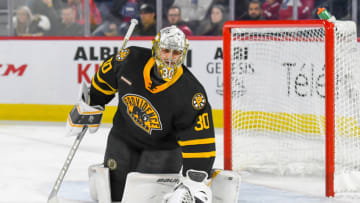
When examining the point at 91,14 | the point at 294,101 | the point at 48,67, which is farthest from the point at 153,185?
the point at 91,14

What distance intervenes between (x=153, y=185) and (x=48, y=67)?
366 cm

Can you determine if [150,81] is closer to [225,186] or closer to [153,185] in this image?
[153,185]

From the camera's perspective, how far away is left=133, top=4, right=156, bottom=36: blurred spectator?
638 cm

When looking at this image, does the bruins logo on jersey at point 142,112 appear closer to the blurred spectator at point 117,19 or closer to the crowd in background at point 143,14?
the crowd in background at point 143,14

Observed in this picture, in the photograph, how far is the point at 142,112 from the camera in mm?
3002

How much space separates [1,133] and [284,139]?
246 cm

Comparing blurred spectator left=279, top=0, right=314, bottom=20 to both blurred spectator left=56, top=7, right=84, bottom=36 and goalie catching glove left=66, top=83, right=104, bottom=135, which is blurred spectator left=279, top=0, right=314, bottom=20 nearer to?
blurred spectator left=56, top=7, right=84, bottom=36

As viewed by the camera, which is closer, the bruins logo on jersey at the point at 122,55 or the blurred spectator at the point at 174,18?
the bruins logo on jersey at the point at 122,55

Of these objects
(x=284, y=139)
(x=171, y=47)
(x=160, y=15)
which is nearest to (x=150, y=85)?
(x=171, y=47)

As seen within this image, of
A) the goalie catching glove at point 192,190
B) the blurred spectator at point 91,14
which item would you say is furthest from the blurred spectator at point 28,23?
the goalie catching glove at point 192,190

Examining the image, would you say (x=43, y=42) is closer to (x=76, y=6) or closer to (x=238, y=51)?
(x=76, y=6)

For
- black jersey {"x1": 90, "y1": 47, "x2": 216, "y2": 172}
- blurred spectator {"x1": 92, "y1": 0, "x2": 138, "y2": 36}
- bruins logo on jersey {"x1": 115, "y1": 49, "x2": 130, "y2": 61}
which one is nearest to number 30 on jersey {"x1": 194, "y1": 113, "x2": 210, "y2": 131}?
black jersey {"x1": 90, "y1": 47, "x2": 216, "y2": 172}

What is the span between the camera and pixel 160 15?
21.0 feet

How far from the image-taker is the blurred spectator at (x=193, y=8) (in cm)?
636
